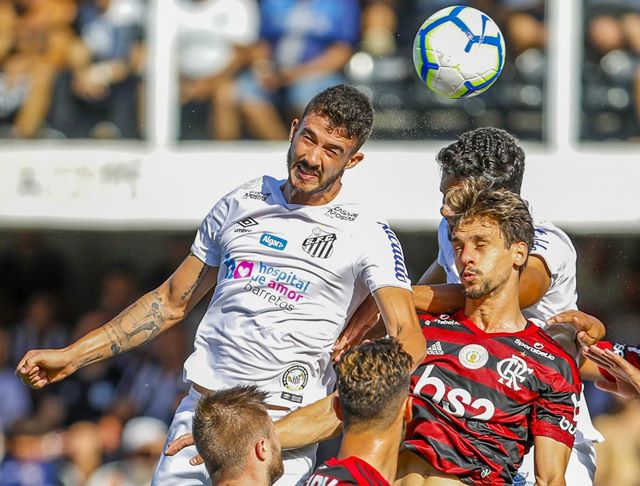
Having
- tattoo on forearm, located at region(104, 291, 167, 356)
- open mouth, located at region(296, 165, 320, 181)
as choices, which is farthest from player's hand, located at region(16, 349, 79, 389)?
open mouth, located at region(296, 165, 320, 181)

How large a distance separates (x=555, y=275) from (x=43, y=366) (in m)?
2.29

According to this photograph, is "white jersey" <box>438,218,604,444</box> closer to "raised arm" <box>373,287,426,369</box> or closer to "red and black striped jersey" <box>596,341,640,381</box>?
"red and black striped jersey" <box>596,341,640,381</box>

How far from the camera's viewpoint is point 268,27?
11.8 metres

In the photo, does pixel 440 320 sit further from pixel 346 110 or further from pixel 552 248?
pixel 346 110

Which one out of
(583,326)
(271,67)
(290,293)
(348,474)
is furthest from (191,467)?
(271,67)

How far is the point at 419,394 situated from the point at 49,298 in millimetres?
7772

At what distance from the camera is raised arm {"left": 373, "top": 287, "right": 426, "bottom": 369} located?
507 centimetres

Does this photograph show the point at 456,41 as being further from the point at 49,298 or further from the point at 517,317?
the point at 49,298

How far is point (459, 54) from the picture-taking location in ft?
20.5

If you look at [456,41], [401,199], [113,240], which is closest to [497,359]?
[456,41]

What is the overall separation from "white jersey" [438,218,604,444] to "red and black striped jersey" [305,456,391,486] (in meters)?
1.64

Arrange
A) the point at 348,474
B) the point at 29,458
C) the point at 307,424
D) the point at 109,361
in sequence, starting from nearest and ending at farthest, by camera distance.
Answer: the point at 348,474, the point at 307,424, the point at 29,458, the point at 109,361

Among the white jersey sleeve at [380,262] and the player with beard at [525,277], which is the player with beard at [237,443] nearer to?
the white jersey sleeve at [380,262]

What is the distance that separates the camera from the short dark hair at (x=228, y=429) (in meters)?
4.34
